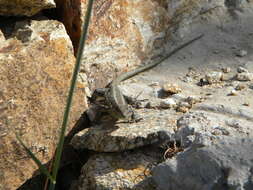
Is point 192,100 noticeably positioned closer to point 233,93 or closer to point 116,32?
point 233,93

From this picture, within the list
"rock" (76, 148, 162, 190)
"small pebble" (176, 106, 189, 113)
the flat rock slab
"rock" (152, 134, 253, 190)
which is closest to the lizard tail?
the flat rock slab

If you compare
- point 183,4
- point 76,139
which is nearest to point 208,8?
point 183,4

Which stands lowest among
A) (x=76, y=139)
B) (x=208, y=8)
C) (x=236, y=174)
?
(x=76, y=139)

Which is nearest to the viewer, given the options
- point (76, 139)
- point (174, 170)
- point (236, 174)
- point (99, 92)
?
point (236, 174)

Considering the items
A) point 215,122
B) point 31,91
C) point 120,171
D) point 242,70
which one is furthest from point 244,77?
point 31,91

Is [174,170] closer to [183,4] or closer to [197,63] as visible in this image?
[197,63]

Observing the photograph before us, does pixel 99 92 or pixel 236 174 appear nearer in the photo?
pixel 236 174
